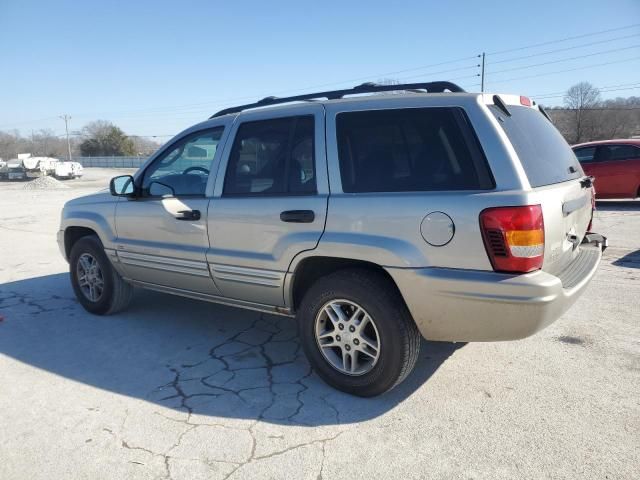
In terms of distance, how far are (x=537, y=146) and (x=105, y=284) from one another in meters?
4.07

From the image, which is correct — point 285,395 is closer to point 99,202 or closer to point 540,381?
point 540,381

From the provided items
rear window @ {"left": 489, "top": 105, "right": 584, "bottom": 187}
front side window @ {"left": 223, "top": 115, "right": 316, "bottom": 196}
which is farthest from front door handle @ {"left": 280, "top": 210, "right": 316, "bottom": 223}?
rear window @ {"left": 489, "top": 105, "right": 584, "bottom": 187}

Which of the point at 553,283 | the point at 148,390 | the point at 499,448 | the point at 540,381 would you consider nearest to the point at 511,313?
the point at 553,283

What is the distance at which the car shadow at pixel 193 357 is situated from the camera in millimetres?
2979

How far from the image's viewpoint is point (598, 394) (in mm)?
2926

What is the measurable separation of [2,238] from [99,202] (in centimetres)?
680

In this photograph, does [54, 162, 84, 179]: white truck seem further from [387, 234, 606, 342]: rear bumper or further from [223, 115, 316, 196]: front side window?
[387, 234, 606, 342]: rear bumper

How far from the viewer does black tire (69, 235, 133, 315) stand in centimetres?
461

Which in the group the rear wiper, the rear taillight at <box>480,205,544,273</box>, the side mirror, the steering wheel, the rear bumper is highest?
the steering wheel

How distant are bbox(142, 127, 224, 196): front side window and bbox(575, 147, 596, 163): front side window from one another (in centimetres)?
1053

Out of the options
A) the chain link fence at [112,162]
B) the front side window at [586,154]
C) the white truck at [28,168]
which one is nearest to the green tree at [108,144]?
the chain link fence at [112,162]

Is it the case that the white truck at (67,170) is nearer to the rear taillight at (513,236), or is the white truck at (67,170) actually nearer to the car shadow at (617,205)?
the car shadow at (617,205)

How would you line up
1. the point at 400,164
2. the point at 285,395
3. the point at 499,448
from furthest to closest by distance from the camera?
the point at 285,395 < the point at 400,164 < the point at 499,448

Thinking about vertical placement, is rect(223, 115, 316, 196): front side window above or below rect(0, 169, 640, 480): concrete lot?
above
